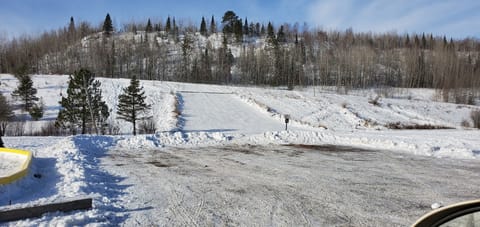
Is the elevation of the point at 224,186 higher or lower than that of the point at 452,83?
lower

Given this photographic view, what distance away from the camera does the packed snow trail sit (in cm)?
2927

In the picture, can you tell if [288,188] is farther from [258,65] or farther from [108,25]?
[108,25]

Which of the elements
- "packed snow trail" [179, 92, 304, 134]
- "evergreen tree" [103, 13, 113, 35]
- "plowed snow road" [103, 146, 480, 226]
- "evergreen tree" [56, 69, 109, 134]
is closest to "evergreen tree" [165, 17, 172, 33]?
"evergreen tree" [103, 13, 113, 35]

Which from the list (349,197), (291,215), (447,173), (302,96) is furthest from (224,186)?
(302,96)

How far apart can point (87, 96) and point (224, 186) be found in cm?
2524

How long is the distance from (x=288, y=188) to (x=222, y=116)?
28733 mm

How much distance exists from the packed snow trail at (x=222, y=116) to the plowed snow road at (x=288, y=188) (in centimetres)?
1457

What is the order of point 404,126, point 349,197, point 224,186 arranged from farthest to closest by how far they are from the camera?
1. point 404,126
2. point 224,186
3. point 349,197

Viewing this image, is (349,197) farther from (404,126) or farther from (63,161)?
(404,126)

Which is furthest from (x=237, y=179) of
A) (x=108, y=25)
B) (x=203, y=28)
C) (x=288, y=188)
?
(x=108, y=25)

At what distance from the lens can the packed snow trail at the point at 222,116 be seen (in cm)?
2927

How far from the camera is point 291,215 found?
5.29 meters

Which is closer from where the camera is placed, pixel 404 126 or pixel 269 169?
pixel 269 169

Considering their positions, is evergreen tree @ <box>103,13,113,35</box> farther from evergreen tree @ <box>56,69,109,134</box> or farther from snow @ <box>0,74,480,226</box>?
snow @ <box>0,74,480,226</box>
